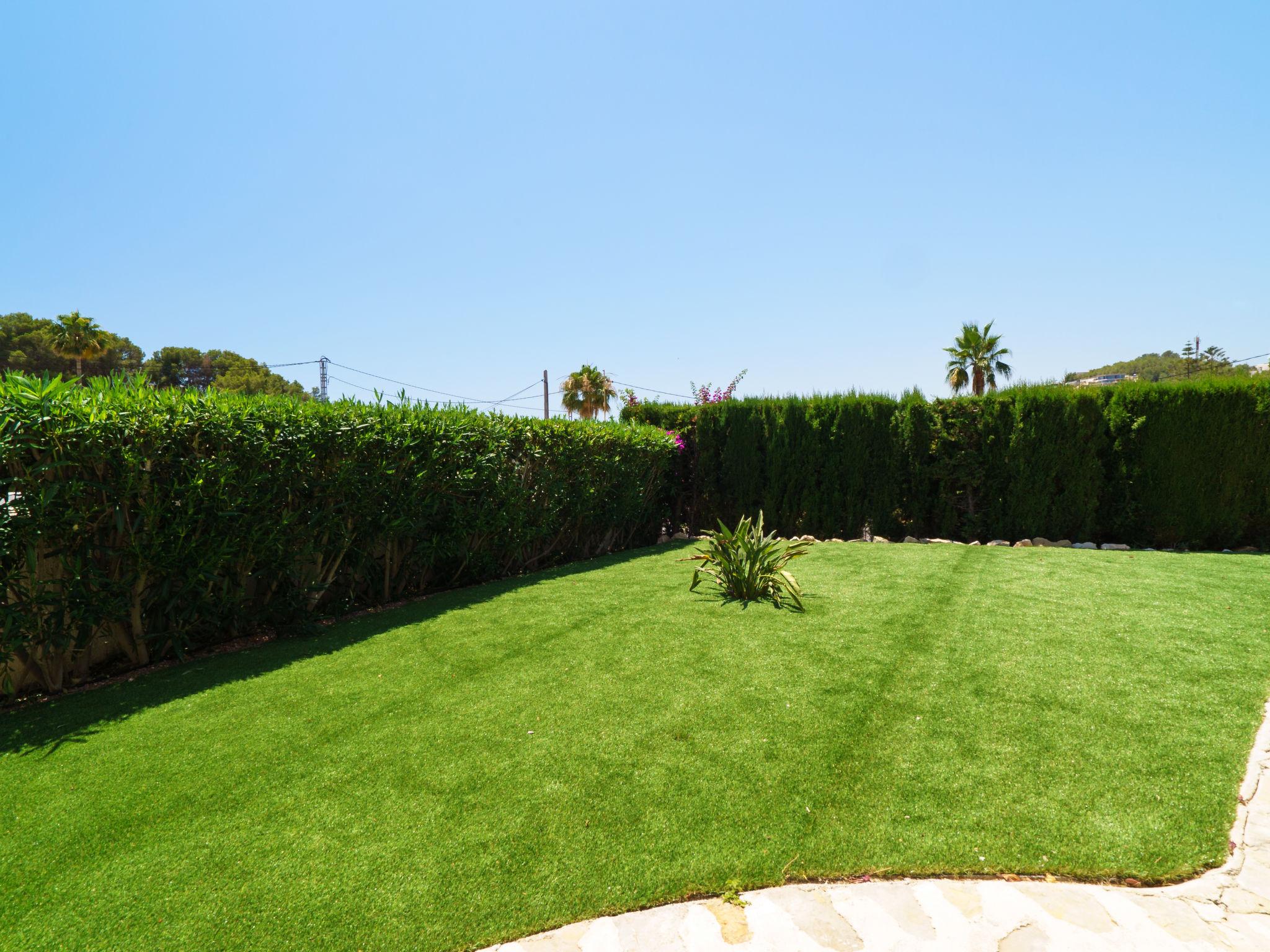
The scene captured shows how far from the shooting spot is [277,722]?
3.55 meters

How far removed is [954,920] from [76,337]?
5380 cm

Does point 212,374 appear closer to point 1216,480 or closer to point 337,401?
point 337,401

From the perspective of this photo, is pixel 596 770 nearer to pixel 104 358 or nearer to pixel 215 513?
pixel 215 513

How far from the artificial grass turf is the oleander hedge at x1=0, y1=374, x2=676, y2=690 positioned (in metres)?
0.54

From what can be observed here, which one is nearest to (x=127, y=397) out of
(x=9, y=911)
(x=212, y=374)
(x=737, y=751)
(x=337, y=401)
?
(x=337, y=401)

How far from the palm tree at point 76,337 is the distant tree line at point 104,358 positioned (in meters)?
0.03

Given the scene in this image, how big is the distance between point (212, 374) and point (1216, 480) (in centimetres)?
9107

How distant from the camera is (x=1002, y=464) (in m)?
10.2

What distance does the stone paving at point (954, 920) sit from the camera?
6.43 feet

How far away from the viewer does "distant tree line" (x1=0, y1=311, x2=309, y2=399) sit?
38.8m

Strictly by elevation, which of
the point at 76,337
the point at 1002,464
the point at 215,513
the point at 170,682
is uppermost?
the point at 76,337

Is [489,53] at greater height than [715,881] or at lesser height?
greater

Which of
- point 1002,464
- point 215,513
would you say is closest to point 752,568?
point 215,513

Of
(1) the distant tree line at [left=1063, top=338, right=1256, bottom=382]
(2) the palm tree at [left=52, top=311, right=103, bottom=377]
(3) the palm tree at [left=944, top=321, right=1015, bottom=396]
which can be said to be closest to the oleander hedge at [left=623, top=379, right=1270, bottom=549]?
(1) the distant tree line at [left=1063, top=338, right=1256, bottom=382]
